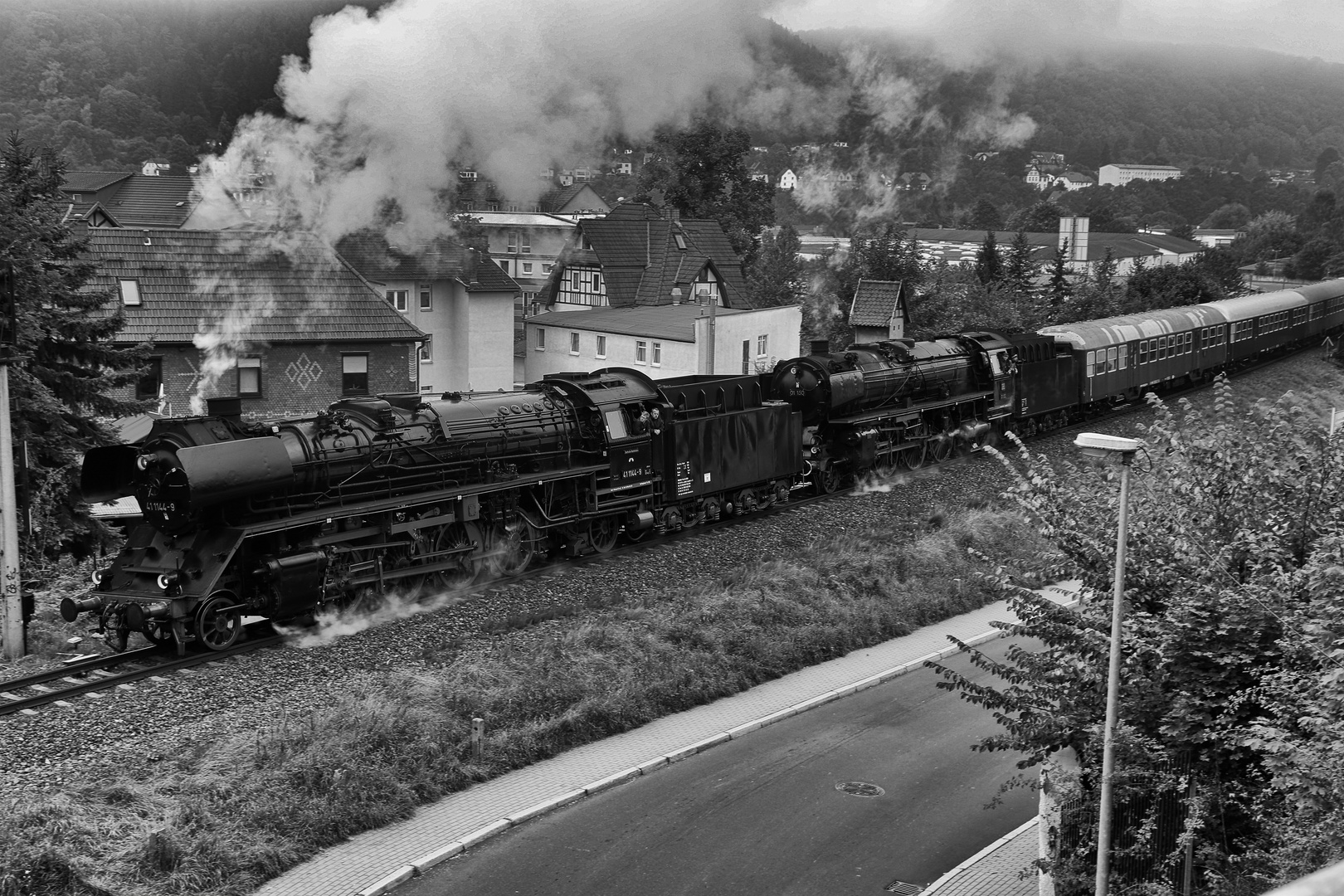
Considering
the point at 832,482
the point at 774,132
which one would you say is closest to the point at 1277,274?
the point at 774,132

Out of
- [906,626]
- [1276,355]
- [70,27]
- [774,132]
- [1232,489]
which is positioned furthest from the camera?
[70,27]

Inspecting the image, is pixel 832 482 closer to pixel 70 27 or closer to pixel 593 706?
pixel 593 706

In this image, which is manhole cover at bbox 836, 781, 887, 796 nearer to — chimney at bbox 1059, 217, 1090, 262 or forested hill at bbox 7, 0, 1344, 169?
forested hill at bbox 7, 0, 1344, 169

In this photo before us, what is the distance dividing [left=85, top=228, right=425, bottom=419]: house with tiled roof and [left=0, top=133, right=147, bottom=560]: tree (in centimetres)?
989

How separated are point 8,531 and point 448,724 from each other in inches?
301

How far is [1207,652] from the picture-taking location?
9.70 m

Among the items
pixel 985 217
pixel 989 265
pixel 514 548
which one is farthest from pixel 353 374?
pixel 985 217

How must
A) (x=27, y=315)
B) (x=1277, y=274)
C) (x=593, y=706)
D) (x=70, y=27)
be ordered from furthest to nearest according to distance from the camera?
(x=1277, y=274)
(x=70, y=27)
(x=27, y=315)
(x=593, y=706)

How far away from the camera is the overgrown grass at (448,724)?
11602 millimetres

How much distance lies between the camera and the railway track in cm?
1557

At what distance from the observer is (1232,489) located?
36.4ft

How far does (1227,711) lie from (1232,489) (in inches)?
90.4

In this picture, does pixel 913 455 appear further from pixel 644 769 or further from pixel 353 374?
pixel 644 769

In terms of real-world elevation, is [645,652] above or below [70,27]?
below
